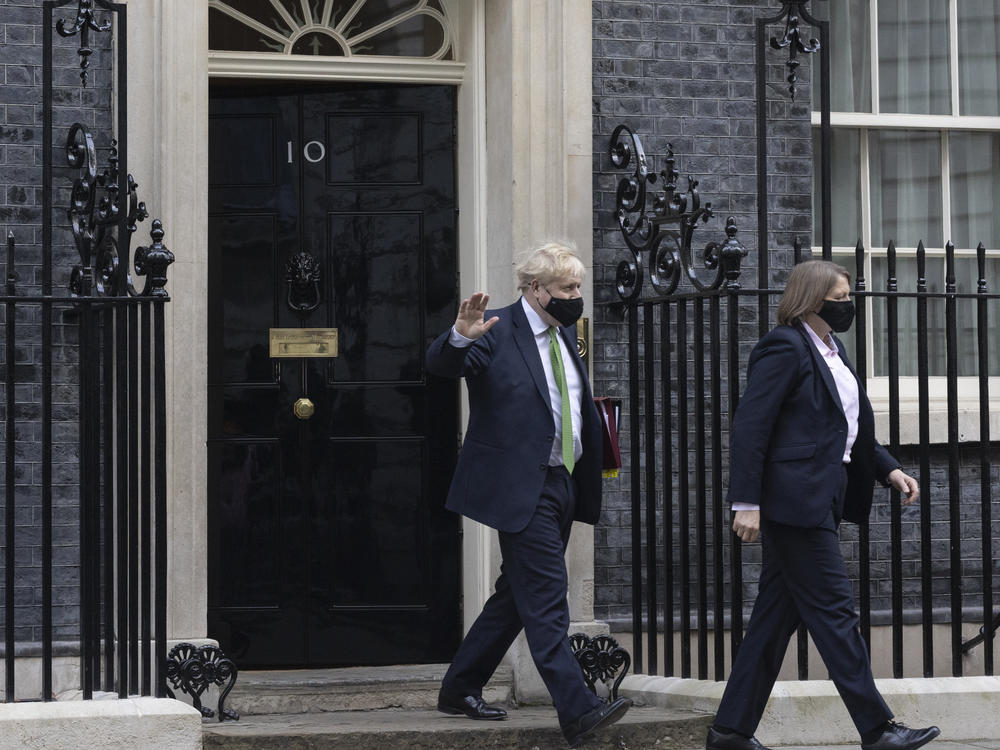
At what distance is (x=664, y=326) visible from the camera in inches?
269

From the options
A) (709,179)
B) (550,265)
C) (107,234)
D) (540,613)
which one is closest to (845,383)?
(550,265)

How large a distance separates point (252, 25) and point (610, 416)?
2.64m

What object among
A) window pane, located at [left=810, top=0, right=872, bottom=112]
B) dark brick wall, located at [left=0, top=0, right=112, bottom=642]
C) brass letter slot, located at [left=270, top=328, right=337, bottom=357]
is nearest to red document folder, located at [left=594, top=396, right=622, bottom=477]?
brass letter slot, located at [left=270, top=328, right=337, bottom=357]

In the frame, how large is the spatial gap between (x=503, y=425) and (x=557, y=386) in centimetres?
27

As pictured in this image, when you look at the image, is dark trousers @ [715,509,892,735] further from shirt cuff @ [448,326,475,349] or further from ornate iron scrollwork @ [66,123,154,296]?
ornate iron scrollwork @ [66,123,154,296]

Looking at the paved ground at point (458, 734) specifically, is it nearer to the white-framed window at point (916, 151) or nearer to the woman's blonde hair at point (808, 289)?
the woman's blonde hair at point (808, 289)

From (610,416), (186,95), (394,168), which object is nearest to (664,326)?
A: (610,416)

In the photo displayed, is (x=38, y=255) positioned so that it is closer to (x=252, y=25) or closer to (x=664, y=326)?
(x=252, y=25)

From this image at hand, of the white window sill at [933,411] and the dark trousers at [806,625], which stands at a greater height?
the white window sill at [933,411]

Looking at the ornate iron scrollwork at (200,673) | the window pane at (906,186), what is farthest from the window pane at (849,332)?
the ornate iron scrollwork at (200,673)

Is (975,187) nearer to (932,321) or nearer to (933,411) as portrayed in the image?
(932,321)

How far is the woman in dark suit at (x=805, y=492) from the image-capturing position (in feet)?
18.1

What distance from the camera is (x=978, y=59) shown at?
8.34m

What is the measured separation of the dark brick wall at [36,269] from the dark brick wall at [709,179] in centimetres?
228
